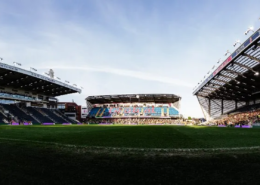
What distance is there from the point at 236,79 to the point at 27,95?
197 ft

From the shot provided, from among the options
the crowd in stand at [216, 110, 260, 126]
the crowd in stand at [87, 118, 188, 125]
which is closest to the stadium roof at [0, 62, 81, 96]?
the crowd in stand at [87, 118, 188, 125]

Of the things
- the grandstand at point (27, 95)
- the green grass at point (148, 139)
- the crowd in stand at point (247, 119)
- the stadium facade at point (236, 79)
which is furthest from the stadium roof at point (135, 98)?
the green grass at point (148, 139)

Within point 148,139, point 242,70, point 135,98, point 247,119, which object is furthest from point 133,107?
point 148,139

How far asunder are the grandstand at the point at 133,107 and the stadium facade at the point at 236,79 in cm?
1515

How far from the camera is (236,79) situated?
4216 centimetres

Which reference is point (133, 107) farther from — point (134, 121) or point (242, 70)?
point (242, 70)

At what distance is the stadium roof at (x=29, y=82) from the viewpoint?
153 ft

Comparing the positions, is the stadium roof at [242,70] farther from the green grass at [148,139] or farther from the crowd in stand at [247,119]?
the green grass at [148,139]

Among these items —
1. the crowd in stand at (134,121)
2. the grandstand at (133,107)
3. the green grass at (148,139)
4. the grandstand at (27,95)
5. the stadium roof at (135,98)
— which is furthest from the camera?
the stadium roof at (135,98)

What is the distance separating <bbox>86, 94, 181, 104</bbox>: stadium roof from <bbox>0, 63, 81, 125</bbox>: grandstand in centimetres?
1789

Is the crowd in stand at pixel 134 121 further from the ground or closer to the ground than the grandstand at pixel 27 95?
closer to the ground

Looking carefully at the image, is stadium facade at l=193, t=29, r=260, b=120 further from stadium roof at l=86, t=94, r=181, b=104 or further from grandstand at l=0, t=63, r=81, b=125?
grandstand at l=0, t=63, r=81, b=125

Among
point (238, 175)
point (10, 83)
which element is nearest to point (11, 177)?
point (238, 175)

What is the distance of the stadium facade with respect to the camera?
2840 centimetres
